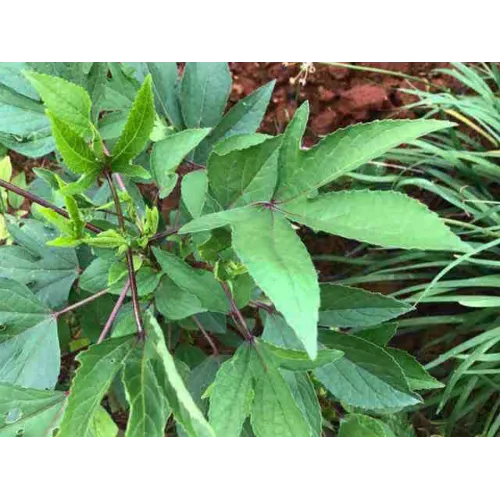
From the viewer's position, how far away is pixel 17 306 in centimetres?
95

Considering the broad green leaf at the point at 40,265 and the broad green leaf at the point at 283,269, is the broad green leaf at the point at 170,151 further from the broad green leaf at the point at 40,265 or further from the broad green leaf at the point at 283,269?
the broad green leaf at the point at 40,265

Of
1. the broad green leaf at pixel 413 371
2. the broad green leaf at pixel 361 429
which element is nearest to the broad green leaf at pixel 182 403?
the broad green leaf at pixel 361 429

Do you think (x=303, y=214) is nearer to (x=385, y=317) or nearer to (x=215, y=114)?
(x=385, y=317)

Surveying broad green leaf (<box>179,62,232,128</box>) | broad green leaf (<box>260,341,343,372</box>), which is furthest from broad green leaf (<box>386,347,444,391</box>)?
broad green leaf (<box>179,62,232,128</box>)

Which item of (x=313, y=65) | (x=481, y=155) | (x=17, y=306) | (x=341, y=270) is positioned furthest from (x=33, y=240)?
(x=481, y=155)

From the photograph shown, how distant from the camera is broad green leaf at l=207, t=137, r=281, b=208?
0.73 metres

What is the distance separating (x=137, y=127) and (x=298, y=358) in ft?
1.06

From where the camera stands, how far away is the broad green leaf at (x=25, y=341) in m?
0.95

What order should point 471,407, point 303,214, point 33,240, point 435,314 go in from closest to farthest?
point 303,214 → point 33,240 → point 471,407 → point 435,314

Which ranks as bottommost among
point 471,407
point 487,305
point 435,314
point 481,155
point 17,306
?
point 471,407

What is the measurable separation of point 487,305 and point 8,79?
0.94m

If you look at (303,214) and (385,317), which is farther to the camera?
(385,317)

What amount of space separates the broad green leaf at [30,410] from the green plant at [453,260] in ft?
2.46

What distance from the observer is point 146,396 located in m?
0.69
